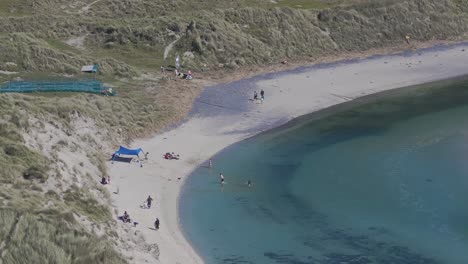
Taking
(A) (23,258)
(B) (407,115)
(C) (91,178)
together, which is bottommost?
(A) (23,258)

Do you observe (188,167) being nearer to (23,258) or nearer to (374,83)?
(23,258)

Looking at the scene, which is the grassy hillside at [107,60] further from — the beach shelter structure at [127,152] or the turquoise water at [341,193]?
the turquoise water at [341,193]

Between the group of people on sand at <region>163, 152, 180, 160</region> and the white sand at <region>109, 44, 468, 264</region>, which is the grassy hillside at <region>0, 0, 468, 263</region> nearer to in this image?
the white sand at <region>109, 44, 468, 264</region>

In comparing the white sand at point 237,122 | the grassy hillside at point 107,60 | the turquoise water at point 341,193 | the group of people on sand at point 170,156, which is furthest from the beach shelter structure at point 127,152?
the turquoise water at point 341,193

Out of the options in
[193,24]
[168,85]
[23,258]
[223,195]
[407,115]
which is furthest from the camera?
[193,24]

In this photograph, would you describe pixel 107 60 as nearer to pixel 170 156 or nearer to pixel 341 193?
pixel 170 156

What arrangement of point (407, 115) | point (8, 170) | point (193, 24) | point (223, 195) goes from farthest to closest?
1. point (193, 24)
2. point (407, 115)
3. point (223, 195)
4. point (8, 170)

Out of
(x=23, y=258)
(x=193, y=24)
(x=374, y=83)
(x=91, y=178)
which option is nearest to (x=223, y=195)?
(x=91, y=178)

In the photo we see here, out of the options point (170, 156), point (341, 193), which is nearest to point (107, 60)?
point (170, 156)
